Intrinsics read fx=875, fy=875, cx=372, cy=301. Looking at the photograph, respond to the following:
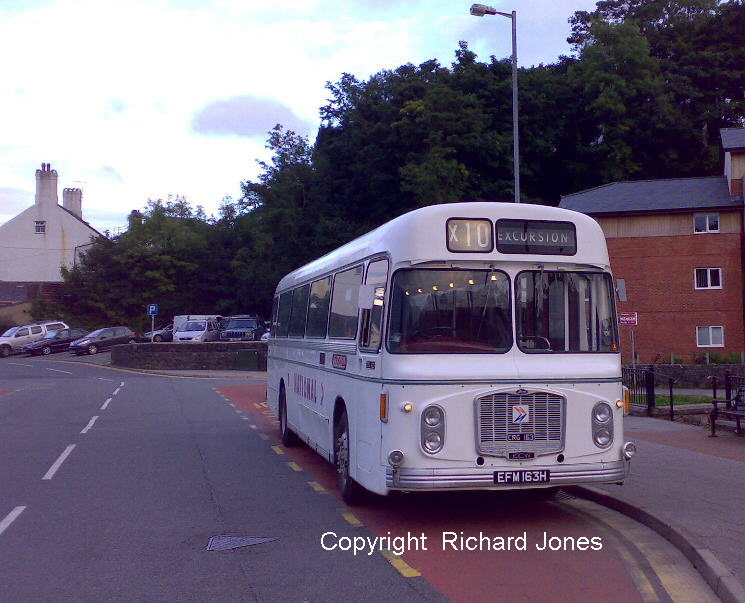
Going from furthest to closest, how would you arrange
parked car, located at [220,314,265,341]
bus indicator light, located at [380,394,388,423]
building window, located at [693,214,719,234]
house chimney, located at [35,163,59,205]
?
1. house chimney, located at [35,163,59,205]
2. parked car, located at [220,314,265,341]
3. building window, located at [693,214,719,234]
4. bus indicator light, located at [380,394,388,423]

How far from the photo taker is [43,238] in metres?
78.1

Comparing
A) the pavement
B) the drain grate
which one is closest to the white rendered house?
the pavement

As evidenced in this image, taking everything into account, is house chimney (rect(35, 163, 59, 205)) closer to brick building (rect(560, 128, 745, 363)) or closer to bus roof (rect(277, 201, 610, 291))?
brick building (rect(560, 128, 745, 363))

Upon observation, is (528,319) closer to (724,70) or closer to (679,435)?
(679,435)

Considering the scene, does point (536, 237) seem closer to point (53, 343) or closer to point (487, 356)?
point (487, 356)

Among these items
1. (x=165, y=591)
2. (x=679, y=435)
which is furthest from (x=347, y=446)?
(x=679, y=435)

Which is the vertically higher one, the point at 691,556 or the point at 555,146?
the point at 555,146

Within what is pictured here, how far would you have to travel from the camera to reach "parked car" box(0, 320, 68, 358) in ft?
191

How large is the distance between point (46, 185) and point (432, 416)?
2955 inches

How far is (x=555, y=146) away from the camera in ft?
193

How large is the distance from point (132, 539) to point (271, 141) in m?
64.0

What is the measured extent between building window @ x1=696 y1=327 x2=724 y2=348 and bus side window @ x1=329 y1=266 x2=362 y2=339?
3634cm

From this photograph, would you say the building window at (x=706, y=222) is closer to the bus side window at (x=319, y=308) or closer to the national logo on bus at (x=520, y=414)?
the bus side window at (x=319, y=308)

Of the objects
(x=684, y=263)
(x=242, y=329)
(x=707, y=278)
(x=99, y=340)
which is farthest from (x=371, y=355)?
(x=99, y=340)
